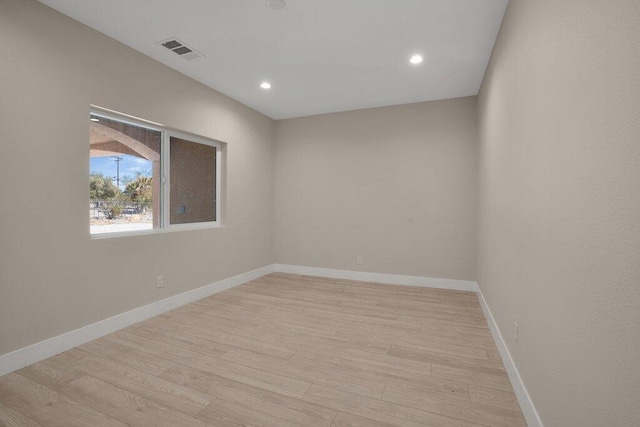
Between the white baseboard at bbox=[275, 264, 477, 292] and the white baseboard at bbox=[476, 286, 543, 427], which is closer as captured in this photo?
the white baseboard at bbox=[476, 286, 543, 427]

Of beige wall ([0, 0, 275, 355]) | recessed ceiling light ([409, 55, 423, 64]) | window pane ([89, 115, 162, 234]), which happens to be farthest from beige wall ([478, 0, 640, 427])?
window pane ([89, 115, 162, 234])

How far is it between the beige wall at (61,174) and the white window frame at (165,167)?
11 centimetres

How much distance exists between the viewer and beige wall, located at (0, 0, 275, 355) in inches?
80.5

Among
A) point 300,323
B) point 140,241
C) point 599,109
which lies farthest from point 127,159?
point 599,109

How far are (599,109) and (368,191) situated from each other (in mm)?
3625

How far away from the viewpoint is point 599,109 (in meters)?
0.94

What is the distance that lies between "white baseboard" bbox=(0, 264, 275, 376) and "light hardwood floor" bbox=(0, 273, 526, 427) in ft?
0.25

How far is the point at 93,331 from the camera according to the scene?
2.53 metres

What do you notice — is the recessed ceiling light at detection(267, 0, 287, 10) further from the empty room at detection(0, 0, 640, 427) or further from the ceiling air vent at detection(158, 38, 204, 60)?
the ceiling air vent at detection(158, 38, 204, 60)

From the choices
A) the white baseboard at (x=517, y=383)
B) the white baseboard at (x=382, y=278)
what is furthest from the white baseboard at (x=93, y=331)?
the white baseboard at (x=517, y=383)

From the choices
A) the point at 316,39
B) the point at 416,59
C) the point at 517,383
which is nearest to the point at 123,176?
the point at 316,39

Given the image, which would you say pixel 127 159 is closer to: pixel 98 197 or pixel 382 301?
pixel 98 197

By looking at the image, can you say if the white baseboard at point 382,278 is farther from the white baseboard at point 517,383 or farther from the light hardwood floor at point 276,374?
the white baseboard at point 517,383

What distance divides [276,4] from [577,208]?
2.32 metres
